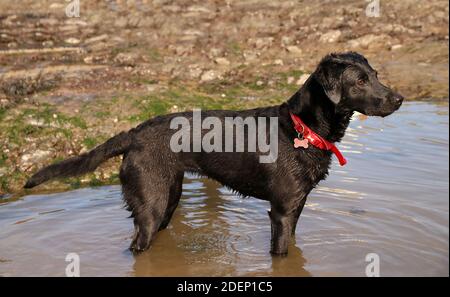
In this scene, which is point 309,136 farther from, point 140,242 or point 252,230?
point 140,242

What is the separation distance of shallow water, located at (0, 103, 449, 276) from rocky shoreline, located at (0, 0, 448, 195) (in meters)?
1.16

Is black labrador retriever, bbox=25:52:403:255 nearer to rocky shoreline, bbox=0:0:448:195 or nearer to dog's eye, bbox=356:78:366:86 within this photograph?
dog's eye, bbox=356:78:366:86

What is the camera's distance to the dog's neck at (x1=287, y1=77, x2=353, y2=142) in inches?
184

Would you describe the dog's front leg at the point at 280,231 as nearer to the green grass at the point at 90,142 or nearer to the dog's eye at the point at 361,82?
the dog's eye at the point at 361,82

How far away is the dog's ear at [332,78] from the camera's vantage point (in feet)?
14.7

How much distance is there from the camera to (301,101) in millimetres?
4734

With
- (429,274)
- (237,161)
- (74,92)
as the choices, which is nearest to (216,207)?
(237,161)

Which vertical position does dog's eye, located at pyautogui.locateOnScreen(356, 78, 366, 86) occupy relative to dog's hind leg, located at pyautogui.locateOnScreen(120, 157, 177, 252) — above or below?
above

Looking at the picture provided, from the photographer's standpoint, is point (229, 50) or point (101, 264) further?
point (229, 50)

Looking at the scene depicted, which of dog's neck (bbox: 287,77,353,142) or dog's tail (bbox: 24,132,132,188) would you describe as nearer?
dog's neck (bbox: 287,77,353,142)

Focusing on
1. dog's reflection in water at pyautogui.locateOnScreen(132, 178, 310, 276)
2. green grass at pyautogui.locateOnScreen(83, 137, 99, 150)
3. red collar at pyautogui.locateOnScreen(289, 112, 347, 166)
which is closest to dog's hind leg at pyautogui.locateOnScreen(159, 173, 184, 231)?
dog's reflection in water at pyautogui.locateOnScreen(132, 178, 310, 276)

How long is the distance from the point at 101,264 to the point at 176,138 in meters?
1.40

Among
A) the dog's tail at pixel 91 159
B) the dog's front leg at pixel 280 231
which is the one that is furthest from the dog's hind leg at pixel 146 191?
the dog's front leg at pixel 280 231

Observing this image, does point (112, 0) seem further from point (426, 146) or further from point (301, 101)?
point (301, 101)
